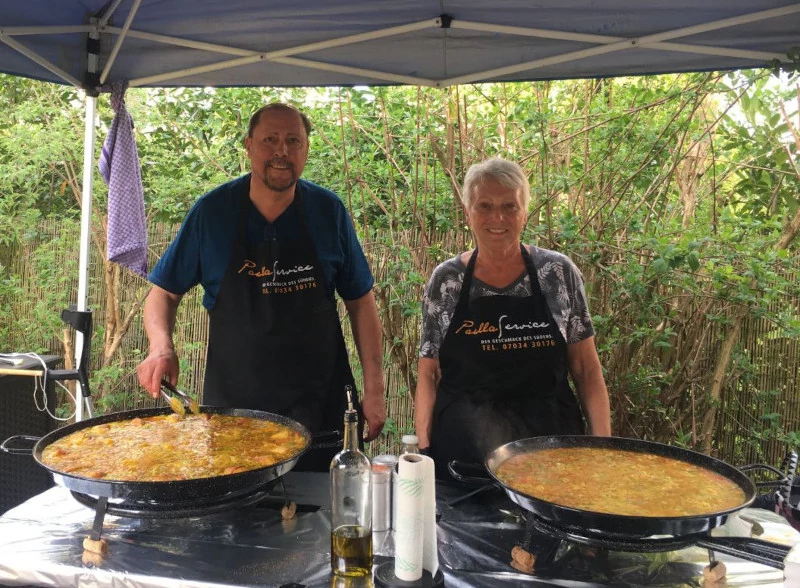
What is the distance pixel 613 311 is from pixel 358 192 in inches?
93.0

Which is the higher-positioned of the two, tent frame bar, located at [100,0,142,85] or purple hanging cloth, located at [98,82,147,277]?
tent frame bar, located at [100,0,142,85]

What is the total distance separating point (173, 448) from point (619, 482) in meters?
1.41

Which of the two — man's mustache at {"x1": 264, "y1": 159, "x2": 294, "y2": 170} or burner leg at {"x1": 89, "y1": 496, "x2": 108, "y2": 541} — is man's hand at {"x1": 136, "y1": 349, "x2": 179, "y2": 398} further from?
man's mustache at {"x1": 264, "y1": 159, "x2": 294, "y2": 170}

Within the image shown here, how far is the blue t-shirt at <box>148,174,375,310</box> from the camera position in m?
3.09

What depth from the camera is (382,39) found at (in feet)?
11.7

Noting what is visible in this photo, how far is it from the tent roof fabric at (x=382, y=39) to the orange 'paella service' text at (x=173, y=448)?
2.00 m

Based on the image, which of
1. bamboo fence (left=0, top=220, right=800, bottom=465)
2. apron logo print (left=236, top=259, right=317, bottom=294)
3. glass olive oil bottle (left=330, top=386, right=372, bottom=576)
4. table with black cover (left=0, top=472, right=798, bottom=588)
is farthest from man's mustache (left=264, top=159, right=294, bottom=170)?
bamboo fence (left=0, top=220, right=800, bottom=465)

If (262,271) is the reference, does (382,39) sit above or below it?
above

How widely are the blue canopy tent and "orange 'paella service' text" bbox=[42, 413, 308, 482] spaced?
6.53ft

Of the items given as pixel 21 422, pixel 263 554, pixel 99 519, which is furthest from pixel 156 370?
pixel 21 422

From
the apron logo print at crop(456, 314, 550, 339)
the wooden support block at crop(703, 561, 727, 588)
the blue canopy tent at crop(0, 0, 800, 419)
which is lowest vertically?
the wooden support block at crop(703, 561, 727, 588)

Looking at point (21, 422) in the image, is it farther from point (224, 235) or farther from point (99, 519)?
point (99, 519)

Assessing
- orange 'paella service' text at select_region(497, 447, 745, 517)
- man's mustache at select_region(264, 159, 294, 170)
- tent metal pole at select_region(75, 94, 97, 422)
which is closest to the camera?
orange 'paella service' text at select_region(497, 447, 745, 517)

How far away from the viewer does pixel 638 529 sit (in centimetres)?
158
